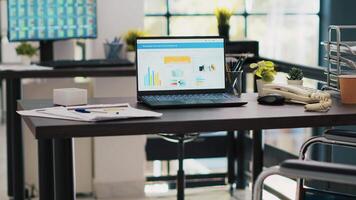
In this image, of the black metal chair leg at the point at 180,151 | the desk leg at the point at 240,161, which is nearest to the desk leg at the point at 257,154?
the black metal chair leg at the point at 180,151

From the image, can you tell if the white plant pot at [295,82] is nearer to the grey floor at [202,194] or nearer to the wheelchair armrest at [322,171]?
the wheelchair armrest at [322,171]

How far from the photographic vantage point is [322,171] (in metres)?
1.71

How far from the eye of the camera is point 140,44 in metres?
2.63

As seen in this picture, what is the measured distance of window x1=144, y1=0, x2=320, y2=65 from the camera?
5.82m

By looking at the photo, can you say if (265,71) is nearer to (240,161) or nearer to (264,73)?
(264,73)

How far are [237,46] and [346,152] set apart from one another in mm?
930

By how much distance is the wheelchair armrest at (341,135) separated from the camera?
2.34 meters

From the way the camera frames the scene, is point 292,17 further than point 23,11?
Yes

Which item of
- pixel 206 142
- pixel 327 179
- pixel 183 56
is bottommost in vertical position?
pixel 206 142

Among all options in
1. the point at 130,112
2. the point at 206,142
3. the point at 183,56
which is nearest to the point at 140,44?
the point at 183,56

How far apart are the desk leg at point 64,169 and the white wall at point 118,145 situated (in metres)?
2.11

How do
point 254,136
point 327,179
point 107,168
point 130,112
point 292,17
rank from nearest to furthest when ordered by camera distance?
point 327,179, point 130,112, point 254,136, point 107,168, point 292,17

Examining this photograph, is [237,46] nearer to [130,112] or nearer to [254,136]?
[254,136]

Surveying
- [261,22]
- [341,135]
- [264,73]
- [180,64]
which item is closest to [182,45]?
[180,64]
